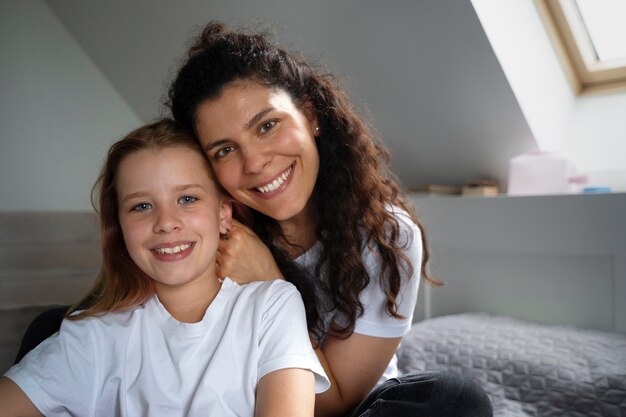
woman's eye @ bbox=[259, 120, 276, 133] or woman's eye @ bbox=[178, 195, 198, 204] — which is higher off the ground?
woman's eye @ bbox=[259, 120, 276, 133]

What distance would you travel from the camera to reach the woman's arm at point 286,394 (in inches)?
37.4

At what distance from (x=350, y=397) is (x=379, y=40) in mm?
1181

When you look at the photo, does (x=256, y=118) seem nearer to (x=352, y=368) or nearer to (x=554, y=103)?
(x=352, y=368)

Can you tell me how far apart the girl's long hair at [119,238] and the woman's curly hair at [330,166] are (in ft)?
0.28

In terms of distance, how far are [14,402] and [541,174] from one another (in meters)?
1.64

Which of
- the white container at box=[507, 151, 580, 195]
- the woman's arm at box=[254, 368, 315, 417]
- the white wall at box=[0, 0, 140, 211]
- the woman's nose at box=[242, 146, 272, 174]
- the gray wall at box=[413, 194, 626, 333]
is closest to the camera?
the woman's arm at box=[254, 368, 315, 417]

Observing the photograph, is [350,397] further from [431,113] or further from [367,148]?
[431,113]

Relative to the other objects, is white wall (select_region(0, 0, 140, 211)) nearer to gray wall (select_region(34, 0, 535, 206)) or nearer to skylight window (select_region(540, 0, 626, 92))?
gray wall (select_region(34, 0, 535, 206))

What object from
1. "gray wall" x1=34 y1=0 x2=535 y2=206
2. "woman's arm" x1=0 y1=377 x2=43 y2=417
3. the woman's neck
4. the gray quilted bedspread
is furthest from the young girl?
"gray wall" x1=34 y1=0 x2=535 y2=206

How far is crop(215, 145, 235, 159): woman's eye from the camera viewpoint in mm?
1202

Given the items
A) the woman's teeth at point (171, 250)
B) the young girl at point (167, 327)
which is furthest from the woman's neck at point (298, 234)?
the woman's teeth at point (171, 250)

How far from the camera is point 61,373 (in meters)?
1.02

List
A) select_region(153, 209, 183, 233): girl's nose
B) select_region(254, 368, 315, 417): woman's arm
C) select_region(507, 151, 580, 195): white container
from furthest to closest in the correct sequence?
select_region(507, 151, 580, 195): white container < select_region(153, 209, 183, 233): girl's nose < select_region(254, 368, 315, 417): woman's arm

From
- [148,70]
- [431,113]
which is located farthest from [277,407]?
[148,70]
